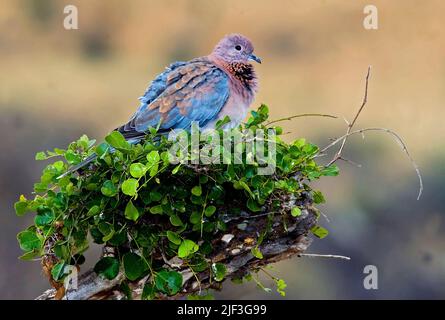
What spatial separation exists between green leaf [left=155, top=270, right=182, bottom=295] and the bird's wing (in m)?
0.57

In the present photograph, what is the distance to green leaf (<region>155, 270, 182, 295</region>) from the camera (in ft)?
5.11

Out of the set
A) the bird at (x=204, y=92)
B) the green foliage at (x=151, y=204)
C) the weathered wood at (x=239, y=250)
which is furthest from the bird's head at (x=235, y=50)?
the weathered wood at (x=239, y=250)

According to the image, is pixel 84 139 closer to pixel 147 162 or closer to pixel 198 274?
pixel 147 162

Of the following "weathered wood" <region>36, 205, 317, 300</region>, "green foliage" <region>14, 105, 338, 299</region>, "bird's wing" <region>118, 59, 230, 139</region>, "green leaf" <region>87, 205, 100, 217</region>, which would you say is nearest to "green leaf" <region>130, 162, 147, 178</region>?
"green foliage" <region>14, 105, 338, 299</region>

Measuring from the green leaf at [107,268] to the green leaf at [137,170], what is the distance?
26 centimetres

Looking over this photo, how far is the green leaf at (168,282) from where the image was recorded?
1559 mm

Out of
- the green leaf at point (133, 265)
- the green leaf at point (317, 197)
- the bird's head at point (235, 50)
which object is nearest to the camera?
the green leaf at point (133, 265)

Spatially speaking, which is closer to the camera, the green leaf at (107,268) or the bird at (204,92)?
the green leaf at (107,268)

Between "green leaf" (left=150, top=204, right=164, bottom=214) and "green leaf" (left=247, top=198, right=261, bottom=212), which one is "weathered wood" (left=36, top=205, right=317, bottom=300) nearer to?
"green leaf" (left=247, top=198, right=261, bottom=212)

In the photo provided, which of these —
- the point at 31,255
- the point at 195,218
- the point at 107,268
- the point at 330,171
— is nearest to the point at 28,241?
the point at 31,255

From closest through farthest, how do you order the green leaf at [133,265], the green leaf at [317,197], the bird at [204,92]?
1. the green leaf at [133,265]
2. the green leaf at [317,197]
3. the bird at [204,92]

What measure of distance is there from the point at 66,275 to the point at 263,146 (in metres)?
0.60

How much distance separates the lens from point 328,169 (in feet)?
5.39

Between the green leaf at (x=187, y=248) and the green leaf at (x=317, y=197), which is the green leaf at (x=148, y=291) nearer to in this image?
the green leaf at (x=187, y=248)
